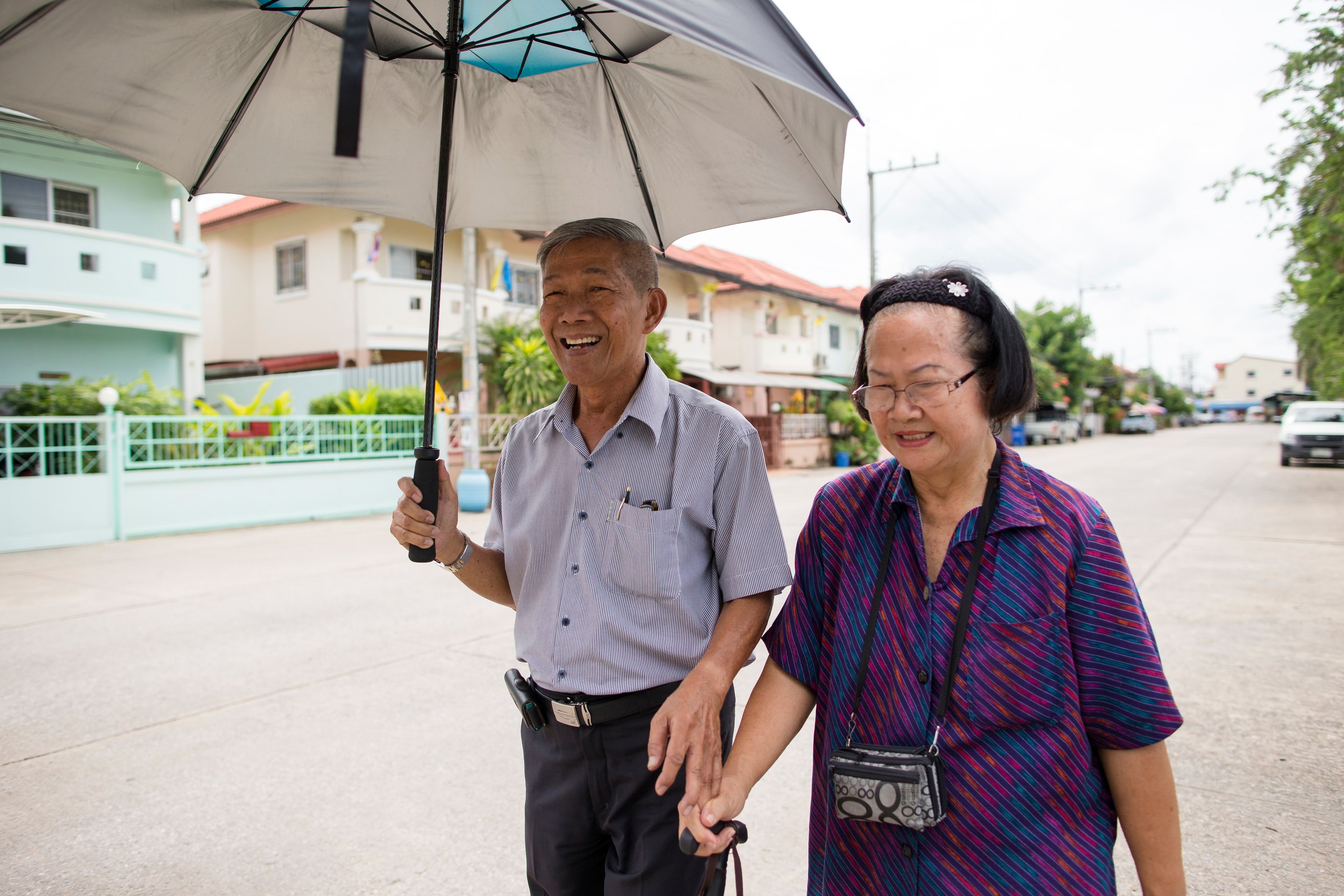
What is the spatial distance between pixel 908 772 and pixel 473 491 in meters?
12.2

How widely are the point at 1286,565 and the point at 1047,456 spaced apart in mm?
22105

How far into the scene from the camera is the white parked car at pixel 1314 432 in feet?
65.4

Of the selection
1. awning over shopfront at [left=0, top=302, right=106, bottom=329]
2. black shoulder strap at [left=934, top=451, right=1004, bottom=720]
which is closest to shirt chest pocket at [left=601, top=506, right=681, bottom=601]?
black shoulder strap at [left=934, top=451, right=1004, bottom=720]

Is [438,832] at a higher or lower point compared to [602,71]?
lower

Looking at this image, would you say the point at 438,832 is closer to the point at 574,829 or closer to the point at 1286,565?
the point at 574,829

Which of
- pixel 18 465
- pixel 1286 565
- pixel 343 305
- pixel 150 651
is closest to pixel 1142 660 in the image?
pixel 150 651

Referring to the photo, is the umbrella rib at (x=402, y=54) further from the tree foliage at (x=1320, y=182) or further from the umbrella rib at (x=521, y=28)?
the tree foliage at (x=1320, y=182)

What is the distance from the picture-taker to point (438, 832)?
10.3 feet

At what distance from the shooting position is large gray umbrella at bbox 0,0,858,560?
185 cm

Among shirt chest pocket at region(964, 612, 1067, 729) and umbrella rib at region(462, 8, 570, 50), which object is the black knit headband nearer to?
shirt chest pocket at region(964, 612, 1067, 729)

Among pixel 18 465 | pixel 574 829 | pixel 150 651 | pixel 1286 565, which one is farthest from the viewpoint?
pixel 18 465

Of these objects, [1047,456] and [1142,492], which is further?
[1047,456]

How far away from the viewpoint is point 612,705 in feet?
5.82

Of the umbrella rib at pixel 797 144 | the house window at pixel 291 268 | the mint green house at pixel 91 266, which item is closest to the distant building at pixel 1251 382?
the house window at pixel 291 268
